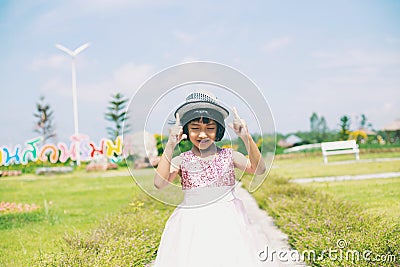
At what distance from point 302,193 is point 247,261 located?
5246 mm

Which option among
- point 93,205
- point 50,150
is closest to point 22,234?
point 93,205

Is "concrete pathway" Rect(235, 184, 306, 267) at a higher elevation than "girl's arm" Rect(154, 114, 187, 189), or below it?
below

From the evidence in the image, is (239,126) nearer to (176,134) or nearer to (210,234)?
(176,134)

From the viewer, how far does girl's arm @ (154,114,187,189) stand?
9.73 feet

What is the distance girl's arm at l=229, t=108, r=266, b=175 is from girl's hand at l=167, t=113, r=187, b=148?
309 millimetres

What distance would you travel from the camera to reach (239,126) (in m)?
2.96

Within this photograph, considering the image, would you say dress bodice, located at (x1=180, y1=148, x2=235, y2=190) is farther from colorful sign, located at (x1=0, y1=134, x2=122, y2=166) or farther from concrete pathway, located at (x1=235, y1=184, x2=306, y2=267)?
colorful sign, located at (x1=0, y1=134, x2=122, y2=166)

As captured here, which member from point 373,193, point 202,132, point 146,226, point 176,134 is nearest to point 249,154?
point 202,132

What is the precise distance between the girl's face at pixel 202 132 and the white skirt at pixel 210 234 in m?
0.29

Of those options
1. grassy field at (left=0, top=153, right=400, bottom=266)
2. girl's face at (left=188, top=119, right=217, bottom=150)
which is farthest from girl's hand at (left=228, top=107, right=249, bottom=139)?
grassy field at (left=0, top=153, right=400, bottom=266)

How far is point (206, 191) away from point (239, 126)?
1.47 feet

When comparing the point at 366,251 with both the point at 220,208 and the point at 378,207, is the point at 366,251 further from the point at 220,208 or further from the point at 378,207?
the point at 378,207

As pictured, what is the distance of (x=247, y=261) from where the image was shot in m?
2.93

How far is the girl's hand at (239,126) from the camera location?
2.95 metres
